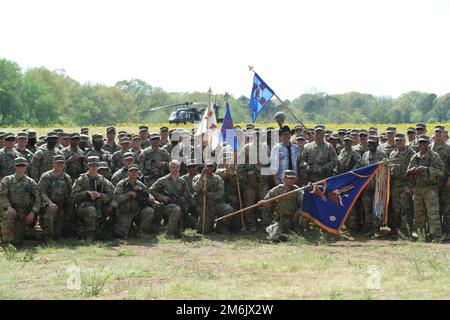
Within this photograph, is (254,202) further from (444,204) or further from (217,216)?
(444,204)

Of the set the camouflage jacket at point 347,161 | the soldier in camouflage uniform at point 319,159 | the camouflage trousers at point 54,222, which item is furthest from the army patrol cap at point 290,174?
the camouflage trousers at point 54,222

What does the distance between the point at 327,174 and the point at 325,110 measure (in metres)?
104

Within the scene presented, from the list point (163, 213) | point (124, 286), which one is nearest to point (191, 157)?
point (163, 213)

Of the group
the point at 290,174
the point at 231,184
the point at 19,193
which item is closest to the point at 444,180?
the point at 290,174

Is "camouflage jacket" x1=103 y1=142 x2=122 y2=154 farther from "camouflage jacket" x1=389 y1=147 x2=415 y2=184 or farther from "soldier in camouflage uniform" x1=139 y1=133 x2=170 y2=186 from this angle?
"camouflage jacket" x1=389 y1=147 x2=415 y2=184

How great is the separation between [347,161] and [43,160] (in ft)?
22.4

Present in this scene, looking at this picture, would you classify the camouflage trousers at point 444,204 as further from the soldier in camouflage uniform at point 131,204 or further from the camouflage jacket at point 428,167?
the soldier in camouflage uniform at point 131,204

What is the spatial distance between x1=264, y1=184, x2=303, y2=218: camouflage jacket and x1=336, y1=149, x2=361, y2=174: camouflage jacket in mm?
1426

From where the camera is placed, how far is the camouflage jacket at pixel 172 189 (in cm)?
1409

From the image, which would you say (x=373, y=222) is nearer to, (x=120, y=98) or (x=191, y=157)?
(x=191, y=157)

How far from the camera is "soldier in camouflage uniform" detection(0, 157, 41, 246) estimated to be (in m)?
12.4

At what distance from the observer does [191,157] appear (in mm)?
15562

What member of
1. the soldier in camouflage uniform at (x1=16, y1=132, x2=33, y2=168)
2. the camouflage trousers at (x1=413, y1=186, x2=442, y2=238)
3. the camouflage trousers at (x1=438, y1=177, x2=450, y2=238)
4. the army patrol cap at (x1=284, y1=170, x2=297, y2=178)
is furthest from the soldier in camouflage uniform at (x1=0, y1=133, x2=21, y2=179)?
the camouflage trousers at (x1=438, y1=177, x2=450, y2=238)

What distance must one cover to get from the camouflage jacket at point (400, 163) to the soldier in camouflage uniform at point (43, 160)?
293 inches
